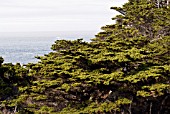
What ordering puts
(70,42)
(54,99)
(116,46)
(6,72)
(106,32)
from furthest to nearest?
(106,32)
(70,42)
(6,72)
(116,46)
(54,99)

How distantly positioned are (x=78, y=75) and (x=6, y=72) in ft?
17.1

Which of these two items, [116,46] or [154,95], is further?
[116,46]

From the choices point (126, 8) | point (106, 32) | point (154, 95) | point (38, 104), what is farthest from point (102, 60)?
point (126, 8)

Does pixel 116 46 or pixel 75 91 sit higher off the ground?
pixel 116 46

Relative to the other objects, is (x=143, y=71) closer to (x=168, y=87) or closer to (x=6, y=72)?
(x=168, y=87)

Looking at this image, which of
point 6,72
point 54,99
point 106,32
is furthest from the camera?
point 106,32

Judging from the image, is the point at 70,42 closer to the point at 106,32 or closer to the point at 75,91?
the point at 106,32

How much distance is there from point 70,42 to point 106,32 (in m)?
4.52

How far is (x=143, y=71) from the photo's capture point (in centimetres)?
1672

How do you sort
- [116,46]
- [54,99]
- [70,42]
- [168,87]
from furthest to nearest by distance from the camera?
[70,42]
[116,46]
[54,99]
[168,87]

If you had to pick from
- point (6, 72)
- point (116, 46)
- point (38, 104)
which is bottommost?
point (38, 104)

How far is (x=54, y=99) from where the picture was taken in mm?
17578

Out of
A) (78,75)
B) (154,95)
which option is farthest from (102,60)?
→ (154,95)

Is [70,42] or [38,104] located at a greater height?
[70,42]
